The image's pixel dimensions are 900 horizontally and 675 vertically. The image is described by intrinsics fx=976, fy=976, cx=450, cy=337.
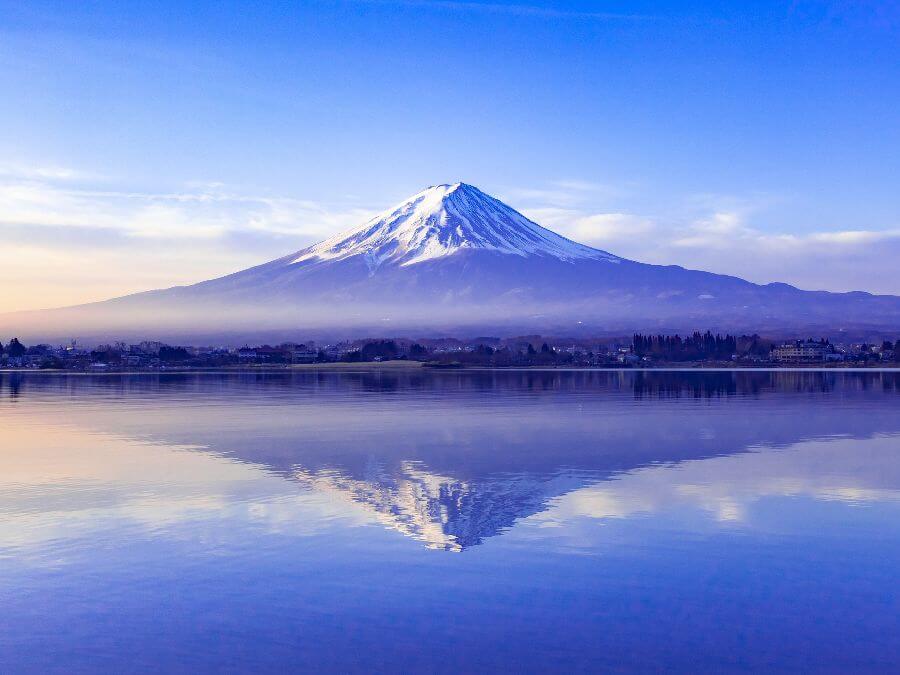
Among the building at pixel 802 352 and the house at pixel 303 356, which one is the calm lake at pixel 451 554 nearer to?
the building at pixel 802 352

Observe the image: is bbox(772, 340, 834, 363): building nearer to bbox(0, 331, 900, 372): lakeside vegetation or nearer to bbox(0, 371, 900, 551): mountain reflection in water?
bbox(0, 331, 900, 372): lakeside vegetation

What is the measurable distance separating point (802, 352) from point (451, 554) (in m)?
163

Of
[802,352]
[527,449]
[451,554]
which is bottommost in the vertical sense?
[451,554]

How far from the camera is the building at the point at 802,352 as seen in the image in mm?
161262

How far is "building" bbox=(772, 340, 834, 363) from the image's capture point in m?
161

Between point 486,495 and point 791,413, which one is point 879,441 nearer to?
point 791,413

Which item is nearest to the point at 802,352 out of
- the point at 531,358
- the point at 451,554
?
the point at 531,358

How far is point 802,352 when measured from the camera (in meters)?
166

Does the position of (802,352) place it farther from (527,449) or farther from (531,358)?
(527,449)

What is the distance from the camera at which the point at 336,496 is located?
65.2 ft

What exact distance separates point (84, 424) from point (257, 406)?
11.9 m

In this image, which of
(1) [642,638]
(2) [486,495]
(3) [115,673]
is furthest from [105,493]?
(1) [642,638]

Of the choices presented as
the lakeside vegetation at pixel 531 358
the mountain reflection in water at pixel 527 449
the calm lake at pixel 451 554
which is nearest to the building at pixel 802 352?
the lakeside vegetation at pixel 531 358

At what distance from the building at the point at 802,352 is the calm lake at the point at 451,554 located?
138 metres
